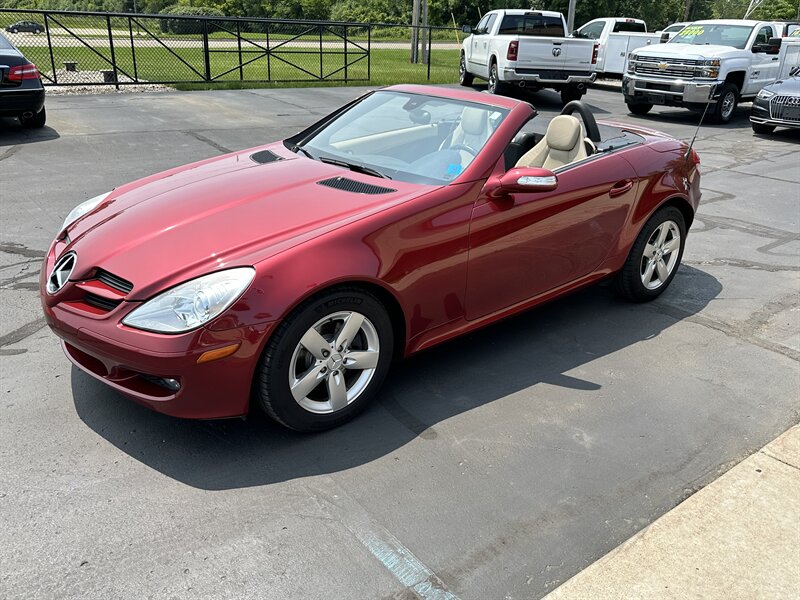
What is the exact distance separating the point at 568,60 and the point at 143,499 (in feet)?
49.3

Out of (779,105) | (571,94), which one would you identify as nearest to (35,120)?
(571,94)

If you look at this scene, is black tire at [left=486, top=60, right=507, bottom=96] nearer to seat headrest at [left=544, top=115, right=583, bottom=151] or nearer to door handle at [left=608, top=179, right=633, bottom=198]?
seat headrest at [left=544, top=115, right=583, bottom=151]

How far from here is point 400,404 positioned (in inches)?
148

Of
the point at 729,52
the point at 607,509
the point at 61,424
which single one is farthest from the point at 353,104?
the point at 729,52

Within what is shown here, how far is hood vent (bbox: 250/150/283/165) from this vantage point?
14.2 ft

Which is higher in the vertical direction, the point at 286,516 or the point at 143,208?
the point at 143,208

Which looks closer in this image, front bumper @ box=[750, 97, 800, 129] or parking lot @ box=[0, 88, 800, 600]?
parking lot @ box=[0, 88, 800, 600]

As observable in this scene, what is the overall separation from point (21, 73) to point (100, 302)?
26.6 feet

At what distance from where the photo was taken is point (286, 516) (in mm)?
2877

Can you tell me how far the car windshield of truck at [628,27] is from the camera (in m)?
22.3

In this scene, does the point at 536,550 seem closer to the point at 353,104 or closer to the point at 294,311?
the point at 294,311

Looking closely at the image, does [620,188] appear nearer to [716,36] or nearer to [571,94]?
[716,36]

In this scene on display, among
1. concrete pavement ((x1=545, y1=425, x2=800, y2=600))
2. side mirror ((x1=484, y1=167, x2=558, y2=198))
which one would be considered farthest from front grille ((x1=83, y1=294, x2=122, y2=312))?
concrete pavement ((x1=545, y1=425, x2=800, y2=600))

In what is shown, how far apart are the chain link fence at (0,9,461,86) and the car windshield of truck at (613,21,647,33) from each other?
17.4ft
